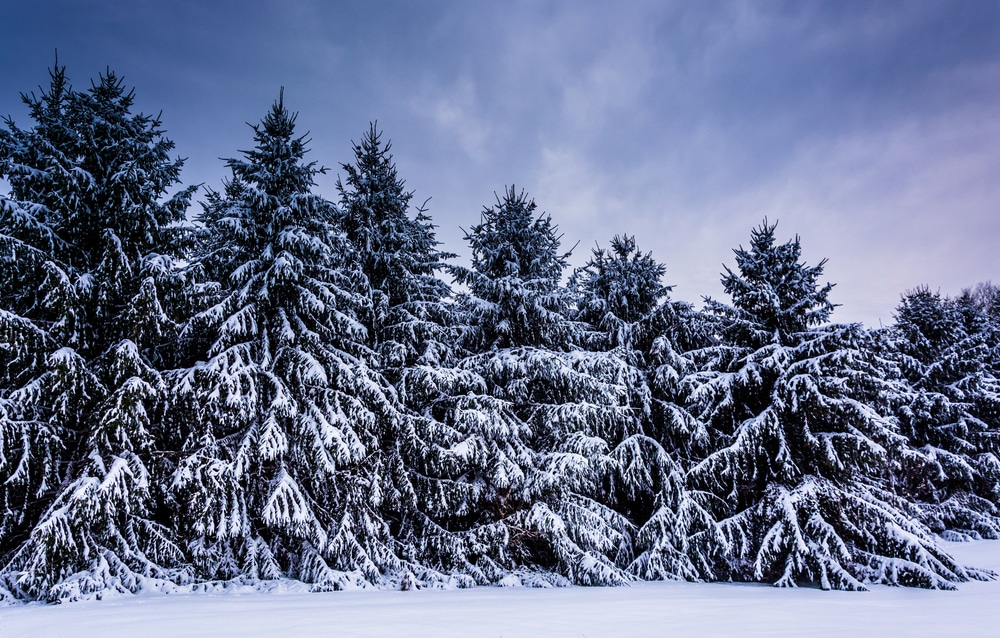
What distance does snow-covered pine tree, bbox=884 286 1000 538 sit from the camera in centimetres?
2202

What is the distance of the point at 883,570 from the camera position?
12.2 m

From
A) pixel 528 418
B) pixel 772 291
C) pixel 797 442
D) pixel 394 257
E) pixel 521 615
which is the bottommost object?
pixel 521 615

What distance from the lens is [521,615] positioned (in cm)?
823

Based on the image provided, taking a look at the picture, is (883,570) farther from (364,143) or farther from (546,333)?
(364,143)

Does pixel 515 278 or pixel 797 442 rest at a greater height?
pixel 515 278

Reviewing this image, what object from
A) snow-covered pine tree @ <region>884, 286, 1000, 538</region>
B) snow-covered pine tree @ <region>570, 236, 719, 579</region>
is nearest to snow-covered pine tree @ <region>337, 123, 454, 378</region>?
snow-covered pine tree @ <region>570, 236, 719, 579</region>

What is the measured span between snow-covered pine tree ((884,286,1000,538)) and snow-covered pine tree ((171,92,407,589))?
20.9 metres

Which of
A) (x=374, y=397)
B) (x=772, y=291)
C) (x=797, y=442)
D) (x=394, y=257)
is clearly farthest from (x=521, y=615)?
(x=772, y=291)

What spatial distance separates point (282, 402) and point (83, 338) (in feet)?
14.1

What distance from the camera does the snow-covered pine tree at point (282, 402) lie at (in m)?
11.1

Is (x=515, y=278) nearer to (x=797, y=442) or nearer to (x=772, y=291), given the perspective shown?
(x=772, y=291)

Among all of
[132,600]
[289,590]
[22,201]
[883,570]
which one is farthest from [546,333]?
[22,201]

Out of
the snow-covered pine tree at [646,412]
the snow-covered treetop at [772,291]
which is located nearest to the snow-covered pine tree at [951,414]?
the snow-covered treetop at [772,291]

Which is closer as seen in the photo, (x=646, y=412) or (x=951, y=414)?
(x=646, y=412)
